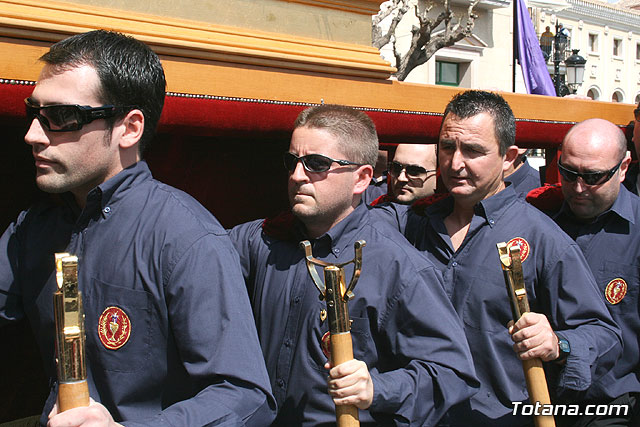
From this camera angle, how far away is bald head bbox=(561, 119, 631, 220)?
2.97 meters

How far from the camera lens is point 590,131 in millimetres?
3014

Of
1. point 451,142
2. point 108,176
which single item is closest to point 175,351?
point 108,176

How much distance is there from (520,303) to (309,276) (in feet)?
2.10

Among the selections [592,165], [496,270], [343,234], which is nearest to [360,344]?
[343,234]

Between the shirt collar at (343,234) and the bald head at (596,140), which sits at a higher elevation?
the bald head at (596,140)

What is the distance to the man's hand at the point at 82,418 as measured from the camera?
1386 millimetres

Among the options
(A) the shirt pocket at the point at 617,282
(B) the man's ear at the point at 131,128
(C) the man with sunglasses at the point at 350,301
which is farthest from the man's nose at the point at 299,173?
(A) the shirt pocket at the point at 617,282

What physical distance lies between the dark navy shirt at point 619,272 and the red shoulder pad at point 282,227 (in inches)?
51.3

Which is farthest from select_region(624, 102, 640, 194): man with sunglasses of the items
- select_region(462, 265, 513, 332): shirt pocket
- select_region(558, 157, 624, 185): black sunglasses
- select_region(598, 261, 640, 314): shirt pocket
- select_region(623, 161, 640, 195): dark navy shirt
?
select_region(462, 265, 513, 332): shirt pocket

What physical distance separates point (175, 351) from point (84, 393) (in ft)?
1.21

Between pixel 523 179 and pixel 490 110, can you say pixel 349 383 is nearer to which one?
pixel 490 110

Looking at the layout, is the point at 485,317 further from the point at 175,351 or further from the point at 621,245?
the point at 175,351

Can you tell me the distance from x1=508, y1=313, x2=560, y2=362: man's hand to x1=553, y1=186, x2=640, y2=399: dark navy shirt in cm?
79

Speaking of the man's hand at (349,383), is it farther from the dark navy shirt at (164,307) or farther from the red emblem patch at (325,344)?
the red emblem patch at (325,344)
